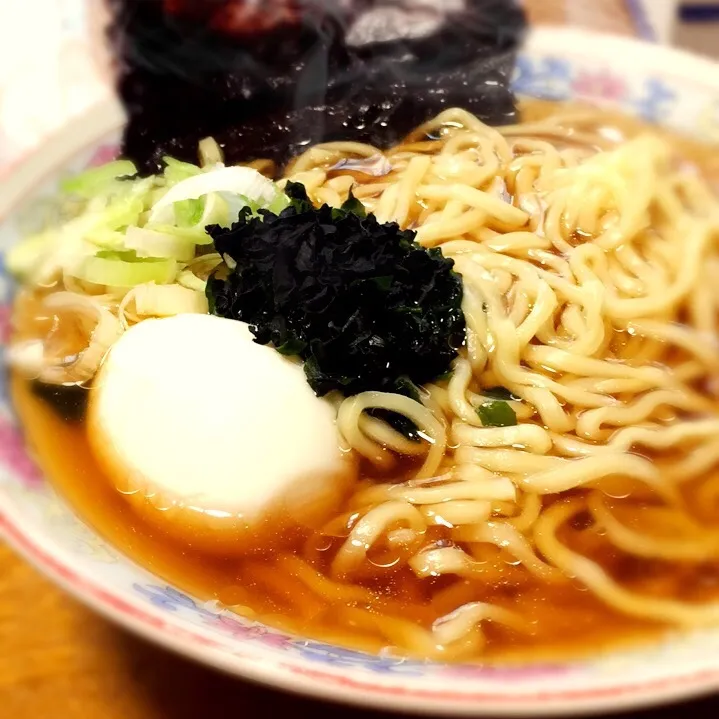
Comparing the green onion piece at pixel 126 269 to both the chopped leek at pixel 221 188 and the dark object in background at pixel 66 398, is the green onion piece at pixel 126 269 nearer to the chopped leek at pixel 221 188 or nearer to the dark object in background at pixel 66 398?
the chopped leek at pixel 221 188

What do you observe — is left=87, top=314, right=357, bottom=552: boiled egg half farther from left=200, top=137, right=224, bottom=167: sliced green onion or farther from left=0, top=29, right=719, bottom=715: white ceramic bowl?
left=200, top=137, right=224, bottom=167: sliced green onion

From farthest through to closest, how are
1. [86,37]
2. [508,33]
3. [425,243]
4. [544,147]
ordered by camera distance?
1. [86,37]
2. [508,33]
3. [544,147]
4. [425,243]

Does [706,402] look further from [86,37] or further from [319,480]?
[86,37]

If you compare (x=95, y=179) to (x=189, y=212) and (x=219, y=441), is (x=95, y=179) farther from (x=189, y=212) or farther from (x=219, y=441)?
(x=219, y=441)

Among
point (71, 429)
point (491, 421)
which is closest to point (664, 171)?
point (491, 421)

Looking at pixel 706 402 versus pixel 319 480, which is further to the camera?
pixel 706 402

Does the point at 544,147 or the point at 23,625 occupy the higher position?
the point at 544,147
